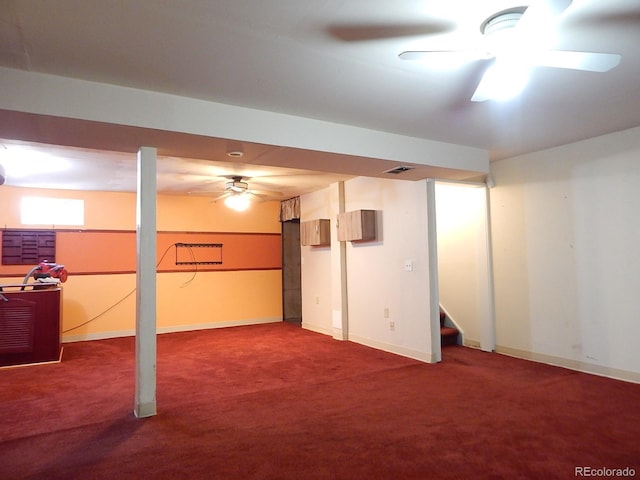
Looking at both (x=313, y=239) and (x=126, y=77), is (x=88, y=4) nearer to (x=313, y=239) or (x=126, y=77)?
(x=126, y=77)

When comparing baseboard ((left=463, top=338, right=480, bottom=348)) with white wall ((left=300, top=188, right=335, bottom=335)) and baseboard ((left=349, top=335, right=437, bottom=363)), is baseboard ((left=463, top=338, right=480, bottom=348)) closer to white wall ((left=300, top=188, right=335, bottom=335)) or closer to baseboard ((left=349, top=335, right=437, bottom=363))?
baseboard ((left=349, top=335, right=437, bottom=363))

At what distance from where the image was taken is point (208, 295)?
23.8ft

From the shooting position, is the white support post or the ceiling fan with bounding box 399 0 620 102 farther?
the white support post

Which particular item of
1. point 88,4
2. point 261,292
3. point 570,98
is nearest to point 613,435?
point 570,98

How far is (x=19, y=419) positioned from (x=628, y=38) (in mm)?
4693

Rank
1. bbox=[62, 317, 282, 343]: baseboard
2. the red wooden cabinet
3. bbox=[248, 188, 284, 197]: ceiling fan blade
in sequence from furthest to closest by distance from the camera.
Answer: bbox=[248, 188, 284, 197]: ceiling fan blade → bbox=[62, 317, 282, 343]: baseboard → the red wooden cabinet

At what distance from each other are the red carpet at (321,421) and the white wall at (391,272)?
0.40 meters

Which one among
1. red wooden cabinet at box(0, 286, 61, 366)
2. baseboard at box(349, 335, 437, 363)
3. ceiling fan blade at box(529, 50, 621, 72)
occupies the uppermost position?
ceiling fan blade at box(529, 50, 621, 72)

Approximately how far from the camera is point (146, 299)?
3199 mm

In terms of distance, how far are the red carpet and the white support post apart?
0.17 metres

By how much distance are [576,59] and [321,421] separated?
2679 millimetres

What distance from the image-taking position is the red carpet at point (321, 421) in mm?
2387

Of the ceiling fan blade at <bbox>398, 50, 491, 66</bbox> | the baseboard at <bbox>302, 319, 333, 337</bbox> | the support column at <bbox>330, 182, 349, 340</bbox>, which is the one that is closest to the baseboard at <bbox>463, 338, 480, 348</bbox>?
the support column at <bbox>330, 182, 349, 340</bbox>

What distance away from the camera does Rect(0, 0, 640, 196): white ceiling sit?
1980 mm
